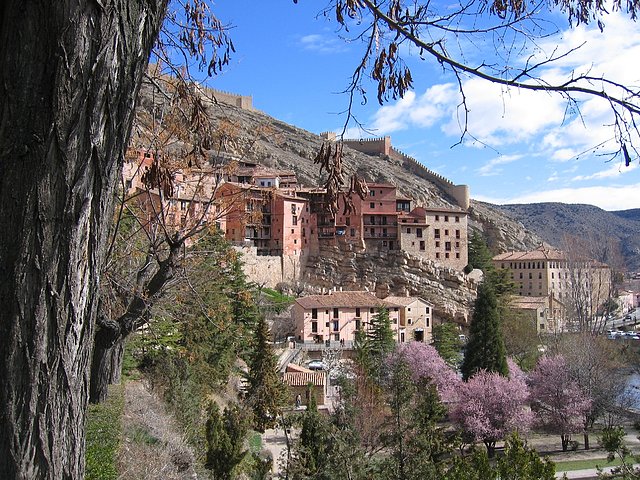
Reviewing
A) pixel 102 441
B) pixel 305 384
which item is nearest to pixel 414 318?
pixel 305 384

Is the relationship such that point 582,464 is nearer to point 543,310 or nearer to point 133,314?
point 133,314

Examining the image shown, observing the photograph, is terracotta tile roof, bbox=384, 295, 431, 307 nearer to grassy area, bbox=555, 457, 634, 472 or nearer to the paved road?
grassy area, bbox=555, 457, 634, 472

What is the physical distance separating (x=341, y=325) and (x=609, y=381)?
16.9m

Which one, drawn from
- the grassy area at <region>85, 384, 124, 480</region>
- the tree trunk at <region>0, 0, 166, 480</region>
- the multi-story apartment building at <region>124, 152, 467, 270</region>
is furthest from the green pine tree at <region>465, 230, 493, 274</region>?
the tree trunk at <region>0, 0, 166, 480</region>

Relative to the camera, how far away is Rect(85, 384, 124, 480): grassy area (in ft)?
21.9

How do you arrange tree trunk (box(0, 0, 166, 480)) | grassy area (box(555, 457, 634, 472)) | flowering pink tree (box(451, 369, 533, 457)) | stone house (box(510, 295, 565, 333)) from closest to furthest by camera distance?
tree trunk (box(0, 0, 166, 480)), grassy area (box(555, 457, 634, 472)), flowering pink tree (box(451, 369, 533, 457)), stone house (box(510, 295, 565, 333))

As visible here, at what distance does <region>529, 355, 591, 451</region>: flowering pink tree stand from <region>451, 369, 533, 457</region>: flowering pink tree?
139 centimetres

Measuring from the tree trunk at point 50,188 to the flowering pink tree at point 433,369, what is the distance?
86.1ft

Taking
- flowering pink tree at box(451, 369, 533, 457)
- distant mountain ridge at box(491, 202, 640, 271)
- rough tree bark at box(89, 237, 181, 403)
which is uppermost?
distant mountain ridge at box(491, 202, 640, 271)

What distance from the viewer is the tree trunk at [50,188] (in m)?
1.74

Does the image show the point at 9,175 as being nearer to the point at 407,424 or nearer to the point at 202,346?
the point at 407,424

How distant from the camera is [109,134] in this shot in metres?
1.89

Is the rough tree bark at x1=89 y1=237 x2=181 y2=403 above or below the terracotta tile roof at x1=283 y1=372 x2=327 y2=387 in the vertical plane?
above

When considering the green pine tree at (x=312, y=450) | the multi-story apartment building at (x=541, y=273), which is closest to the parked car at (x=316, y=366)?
the green pine tree at (x=312, y=450)
